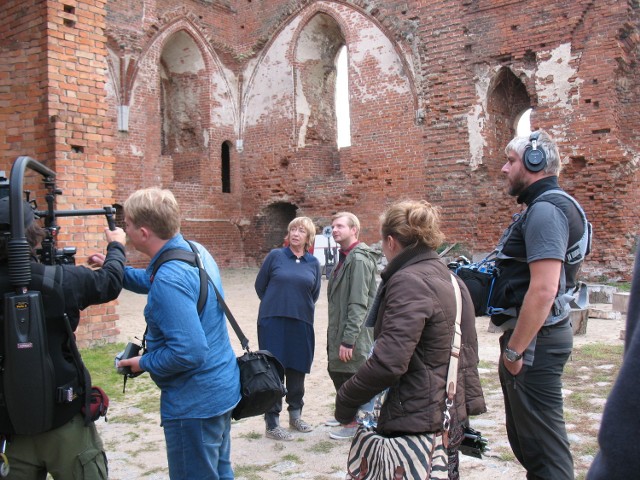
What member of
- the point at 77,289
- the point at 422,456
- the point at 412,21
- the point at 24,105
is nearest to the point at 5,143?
the point at 24,105

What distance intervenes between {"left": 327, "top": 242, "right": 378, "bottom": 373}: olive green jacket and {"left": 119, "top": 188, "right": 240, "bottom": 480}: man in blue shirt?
1736mm

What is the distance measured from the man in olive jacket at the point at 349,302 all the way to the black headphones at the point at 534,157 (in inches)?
66.1

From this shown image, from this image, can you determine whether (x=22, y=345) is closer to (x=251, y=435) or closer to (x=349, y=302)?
(x=349, y=302)

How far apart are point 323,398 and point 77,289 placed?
11.5ft

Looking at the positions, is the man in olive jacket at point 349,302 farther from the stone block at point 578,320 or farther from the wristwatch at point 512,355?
the stone block at point 578,320

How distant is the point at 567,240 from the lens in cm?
271

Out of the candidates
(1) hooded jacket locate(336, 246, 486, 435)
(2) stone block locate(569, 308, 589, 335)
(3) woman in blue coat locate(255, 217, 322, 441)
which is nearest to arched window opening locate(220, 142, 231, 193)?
(2) stone block locate(569, 308, 589, 335)

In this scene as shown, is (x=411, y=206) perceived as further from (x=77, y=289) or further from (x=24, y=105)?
(x=24, y=105)

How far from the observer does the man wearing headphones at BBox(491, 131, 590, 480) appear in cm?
262

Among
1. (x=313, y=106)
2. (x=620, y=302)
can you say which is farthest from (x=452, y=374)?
(x=313, y=106)

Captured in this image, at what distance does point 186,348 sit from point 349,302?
6.89ft

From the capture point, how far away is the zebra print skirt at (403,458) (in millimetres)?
2211

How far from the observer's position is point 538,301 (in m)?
2.59

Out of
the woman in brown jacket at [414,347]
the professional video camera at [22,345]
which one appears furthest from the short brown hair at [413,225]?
the professional video camera at [22,345]
